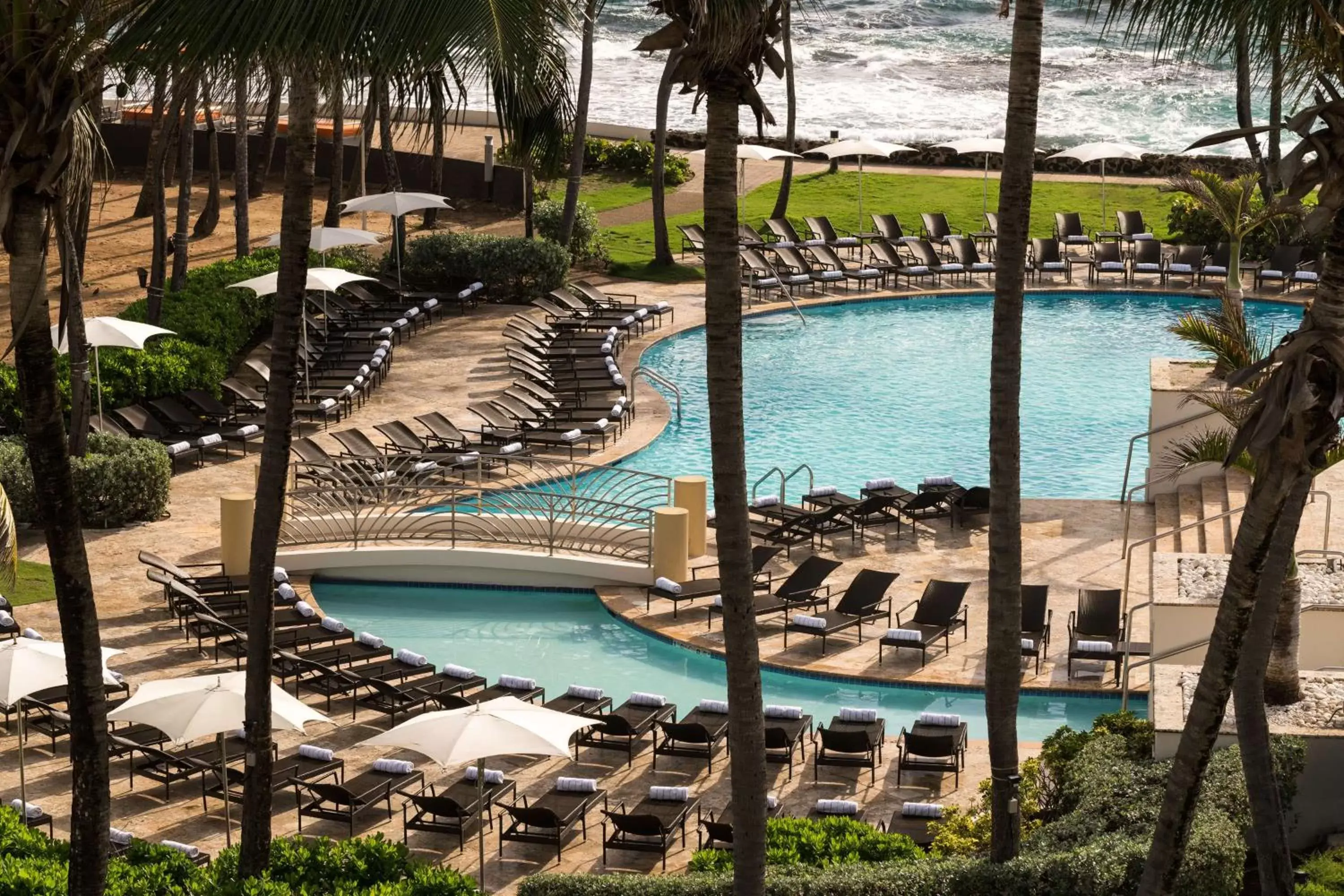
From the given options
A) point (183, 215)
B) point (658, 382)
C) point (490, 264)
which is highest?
point (183, 215)

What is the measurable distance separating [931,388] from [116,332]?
14.5 metres

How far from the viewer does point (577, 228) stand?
126 feet

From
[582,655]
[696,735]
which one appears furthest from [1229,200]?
[696,735]

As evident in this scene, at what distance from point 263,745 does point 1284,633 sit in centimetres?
832

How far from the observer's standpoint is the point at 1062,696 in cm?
1791

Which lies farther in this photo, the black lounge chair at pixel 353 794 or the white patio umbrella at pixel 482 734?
the black lounge chair at pixel 353 794

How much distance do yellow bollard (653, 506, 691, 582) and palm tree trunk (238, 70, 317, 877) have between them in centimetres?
875

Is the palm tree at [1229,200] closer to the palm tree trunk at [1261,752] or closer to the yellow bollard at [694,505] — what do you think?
the yellow bollard at [694,505]

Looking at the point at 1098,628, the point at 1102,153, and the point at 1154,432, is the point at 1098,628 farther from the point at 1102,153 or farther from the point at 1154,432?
the point at 1102,153

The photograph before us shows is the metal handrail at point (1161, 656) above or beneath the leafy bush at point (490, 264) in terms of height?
beneath

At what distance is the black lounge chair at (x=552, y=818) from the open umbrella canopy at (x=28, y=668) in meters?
3.66

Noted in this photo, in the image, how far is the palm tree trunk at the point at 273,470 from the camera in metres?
11.6

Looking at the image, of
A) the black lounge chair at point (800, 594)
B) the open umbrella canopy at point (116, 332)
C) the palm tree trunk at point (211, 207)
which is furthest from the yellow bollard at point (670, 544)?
the palm tree trunk at point (211, 207)

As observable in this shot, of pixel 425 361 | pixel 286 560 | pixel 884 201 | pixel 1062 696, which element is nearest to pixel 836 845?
pixel 1062 696
